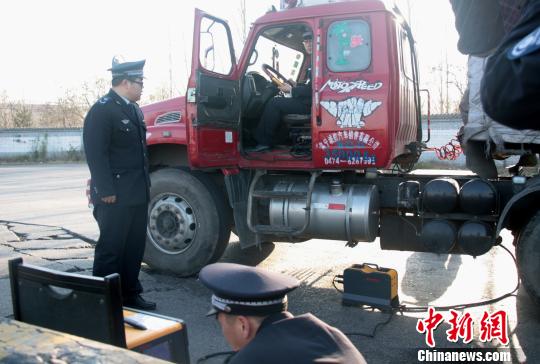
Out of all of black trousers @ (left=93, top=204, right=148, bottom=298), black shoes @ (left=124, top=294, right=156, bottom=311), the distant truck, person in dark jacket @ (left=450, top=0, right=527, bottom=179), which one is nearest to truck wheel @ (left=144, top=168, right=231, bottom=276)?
the distant truck

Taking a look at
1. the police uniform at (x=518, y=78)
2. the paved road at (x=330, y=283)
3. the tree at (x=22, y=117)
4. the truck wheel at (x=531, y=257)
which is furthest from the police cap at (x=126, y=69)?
the tree at (x=22, y=117)

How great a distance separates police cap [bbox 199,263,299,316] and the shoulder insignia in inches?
41.8

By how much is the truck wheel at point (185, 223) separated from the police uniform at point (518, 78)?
460 centimetres

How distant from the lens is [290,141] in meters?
5.82

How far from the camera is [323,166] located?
200 inches

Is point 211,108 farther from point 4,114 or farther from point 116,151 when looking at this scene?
point 4,114

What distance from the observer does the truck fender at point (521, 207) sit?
4.24 metres

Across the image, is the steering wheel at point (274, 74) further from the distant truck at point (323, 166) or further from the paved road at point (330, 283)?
the paved road at point (330, 283)

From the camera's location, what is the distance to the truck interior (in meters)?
5.52

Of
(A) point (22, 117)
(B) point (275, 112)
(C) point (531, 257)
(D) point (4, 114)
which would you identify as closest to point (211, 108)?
(B) point (275, 112)

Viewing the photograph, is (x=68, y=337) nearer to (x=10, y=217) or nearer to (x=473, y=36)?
(x=473, y=36)

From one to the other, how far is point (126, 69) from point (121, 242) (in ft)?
4.74

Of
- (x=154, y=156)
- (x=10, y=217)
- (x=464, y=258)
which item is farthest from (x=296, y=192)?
(x=10, y=217)

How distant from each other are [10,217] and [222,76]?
241 inches
